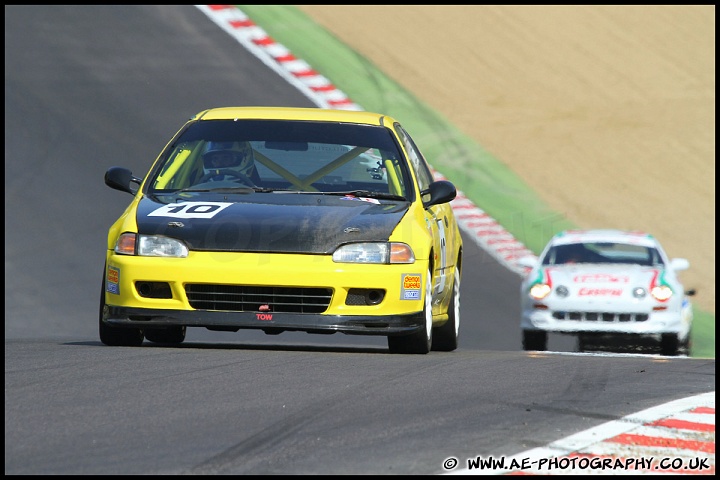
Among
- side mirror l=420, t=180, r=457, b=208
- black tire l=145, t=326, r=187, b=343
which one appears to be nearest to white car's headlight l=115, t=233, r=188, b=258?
black tire l=145, t=326, r=187, b=343

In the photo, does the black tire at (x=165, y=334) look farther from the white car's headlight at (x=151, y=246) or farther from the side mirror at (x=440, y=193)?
the side mirror at (x=440, y=193)

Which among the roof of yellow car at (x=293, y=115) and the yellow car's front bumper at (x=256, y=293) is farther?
the roof of yellow car at (x=293, y=115)

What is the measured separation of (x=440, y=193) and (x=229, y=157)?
1.47 meters

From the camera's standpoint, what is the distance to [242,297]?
864 centimetres

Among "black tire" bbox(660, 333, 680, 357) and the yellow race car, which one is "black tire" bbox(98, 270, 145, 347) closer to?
the yellow race car

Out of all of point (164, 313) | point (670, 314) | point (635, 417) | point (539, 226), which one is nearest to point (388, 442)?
point (635, 417)

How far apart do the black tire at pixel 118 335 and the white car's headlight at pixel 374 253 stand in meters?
1.44

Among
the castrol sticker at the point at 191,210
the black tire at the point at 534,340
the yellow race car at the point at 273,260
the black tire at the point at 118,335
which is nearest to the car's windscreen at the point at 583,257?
the black tire at the point at 534,340

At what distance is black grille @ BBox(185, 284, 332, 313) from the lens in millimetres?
8641

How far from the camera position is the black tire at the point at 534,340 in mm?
13641

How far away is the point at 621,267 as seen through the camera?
13.7 meters

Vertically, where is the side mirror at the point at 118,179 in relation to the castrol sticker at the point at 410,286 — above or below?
above

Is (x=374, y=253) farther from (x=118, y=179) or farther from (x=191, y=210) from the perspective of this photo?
(x=118, y=179)

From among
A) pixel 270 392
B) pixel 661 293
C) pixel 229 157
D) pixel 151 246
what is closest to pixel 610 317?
pixel 661 293
